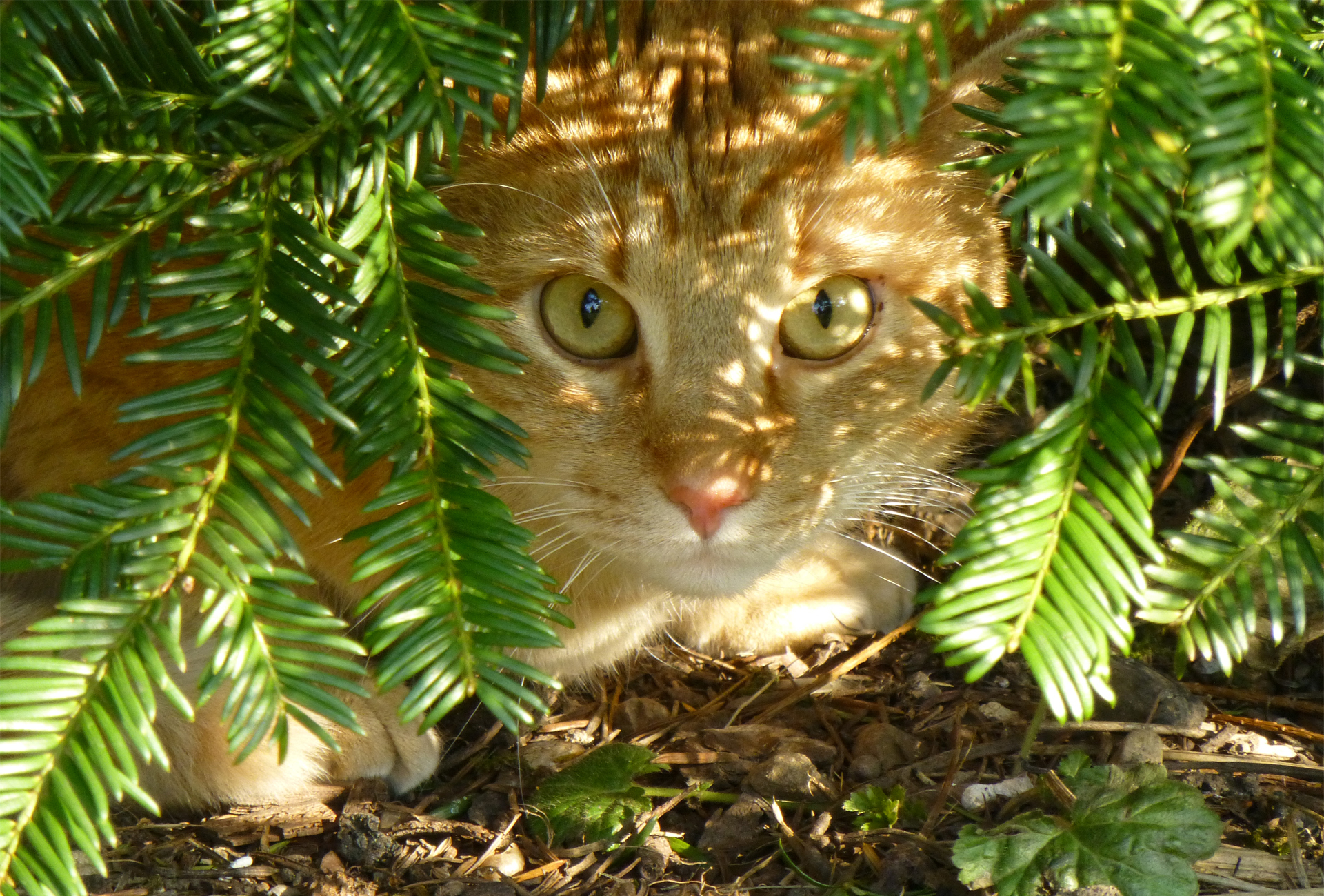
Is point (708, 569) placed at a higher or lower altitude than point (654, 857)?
higher

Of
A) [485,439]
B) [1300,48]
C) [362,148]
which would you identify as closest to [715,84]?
[362,148]

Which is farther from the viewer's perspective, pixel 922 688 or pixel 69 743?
pixel 922 688

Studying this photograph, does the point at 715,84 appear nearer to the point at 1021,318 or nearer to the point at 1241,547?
the point at 1021,318

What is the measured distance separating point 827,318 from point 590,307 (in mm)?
388

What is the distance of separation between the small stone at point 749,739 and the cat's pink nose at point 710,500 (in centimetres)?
53

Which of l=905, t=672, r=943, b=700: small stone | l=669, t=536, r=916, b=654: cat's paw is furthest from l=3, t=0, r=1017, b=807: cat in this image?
l=669, t=536, r=916, b=654: cat's paw

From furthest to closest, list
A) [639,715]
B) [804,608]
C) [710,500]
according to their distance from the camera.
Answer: [804,608] → [639,715] → [710,500]

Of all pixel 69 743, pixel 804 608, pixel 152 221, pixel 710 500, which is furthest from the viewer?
pixel 804 608

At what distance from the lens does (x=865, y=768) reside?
2006 millimetres

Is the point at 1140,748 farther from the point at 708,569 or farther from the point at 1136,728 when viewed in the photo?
the point at 708,569

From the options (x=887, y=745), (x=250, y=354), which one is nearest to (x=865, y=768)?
(x=887, y=745)

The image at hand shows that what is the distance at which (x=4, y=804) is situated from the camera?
1071 mm

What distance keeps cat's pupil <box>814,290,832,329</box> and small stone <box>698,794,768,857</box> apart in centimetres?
81

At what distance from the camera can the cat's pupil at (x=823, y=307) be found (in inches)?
73.0
